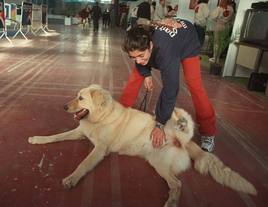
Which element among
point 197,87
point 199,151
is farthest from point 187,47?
point 199,151

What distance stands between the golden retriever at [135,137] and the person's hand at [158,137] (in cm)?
6

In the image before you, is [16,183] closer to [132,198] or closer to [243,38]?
[132,198]

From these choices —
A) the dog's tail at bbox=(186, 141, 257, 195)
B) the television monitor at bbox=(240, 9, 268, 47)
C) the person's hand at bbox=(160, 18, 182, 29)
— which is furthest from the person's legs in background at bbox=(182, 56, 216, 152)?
the television monitor at bbox=(240, 9, 268, 47)

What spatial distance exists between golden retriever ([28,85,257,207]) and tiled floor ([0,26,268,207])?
99mm

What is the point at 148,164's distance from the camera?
2904mm

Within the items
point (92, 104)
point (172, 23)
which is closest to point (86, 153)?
point (92, 104)

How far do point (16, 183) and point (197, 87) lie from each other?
1.86 m

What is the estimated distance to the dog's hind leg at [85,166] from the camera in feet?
8.01

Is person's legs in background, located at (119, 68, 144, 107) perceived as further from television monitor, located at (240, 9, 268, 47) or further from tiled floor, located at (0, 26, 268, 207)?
television monitor, located at (240, 9, 268, 47)

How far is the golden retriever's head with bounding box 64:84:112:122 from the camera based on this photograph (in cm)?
283

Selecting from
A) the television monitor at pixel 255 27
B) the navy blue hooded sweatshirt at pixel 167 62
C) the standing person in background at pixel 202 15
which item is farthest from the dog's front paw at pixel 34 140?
the standing person in background at pixel 202 15

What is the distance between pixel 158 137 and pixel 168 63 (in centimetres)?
64

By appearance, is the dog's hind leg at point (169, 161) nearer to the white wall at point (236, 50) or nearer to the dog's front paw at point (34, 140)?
the dog's front paw at point (34, 140)

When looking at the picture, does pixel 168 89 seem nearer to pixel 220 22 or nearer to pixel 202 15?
pixel 220 22
